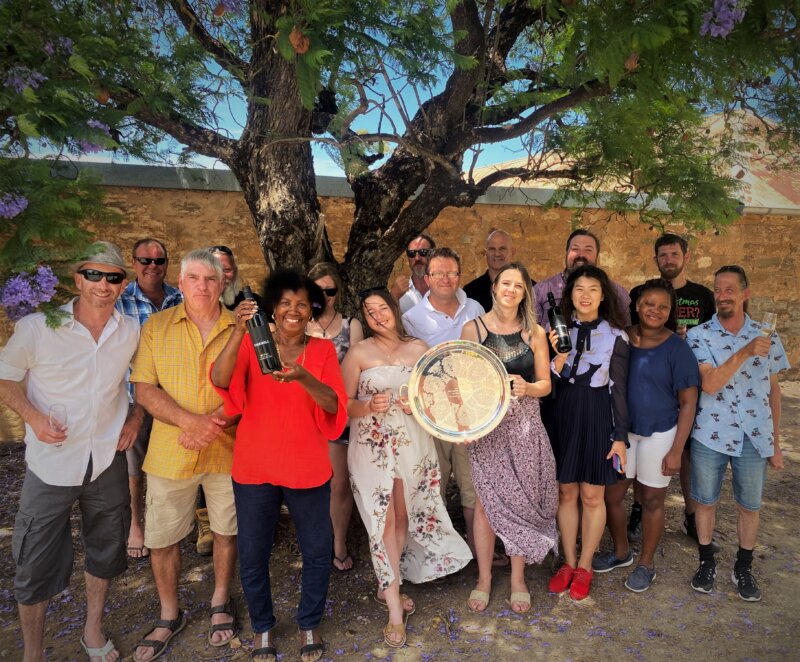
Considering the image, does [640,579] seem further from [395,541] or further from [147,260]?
[147,260]

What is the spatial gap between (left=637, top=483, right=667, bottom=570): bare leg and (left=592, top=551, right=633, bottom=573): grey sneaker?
0.56ft

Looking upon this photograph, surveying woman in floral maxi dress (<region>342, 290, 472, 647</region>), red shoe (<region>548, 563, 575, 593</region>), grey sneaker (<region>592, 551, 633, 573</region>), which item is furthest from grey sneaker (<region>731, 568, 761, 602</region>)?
woman in floral maxi dress (<region>342, 290, 472, 647</region>)

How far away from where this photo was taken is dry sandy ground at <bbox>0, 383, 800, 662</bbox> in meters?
3.24

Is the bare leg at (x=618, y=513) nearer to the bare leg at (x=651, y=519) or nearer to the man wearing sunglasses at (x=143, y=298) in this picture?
the bare leg at (x=651, y=519)

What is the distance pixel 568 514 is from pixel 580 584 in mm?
447

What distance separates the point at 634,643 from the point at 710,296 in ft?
9.18

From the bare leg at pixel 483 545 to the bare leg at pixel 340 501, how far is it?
2.88 feet

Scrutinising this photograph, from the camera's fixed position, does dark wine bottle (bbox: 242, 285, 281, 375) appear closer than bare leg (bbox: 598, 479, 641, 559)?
Yes

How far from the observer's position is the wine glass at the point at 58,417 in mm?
2816

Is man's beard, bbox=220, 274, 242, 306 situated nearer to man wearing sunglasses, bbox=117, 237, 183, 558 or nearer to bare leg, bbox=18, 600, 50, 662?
man wearing sunglasses, bbox=117, 237, 183, 558

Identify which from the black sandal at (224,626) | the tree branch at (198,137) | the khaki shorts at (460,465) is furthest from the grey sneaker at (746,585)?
the tree branch at (198,137)

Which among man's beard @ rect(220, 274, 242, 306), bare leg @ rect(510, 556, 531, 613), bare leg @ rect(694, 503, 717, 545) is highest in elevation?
man's beard @ rect(220, 274, 242, 306)

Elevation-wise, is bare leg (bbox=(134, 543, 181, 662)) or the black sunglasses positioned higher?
the black sunglasses

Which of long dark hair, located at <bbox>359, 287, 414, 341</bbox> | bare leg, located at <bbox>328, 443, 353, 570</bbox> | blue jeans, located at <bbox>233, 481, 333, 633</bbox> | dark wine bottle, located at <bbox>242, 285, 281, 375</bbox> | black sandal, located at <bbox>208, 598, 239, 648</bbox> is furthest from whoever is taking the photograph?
bare leg, located at <bbox>328, 443, 353, 570</bbox>
